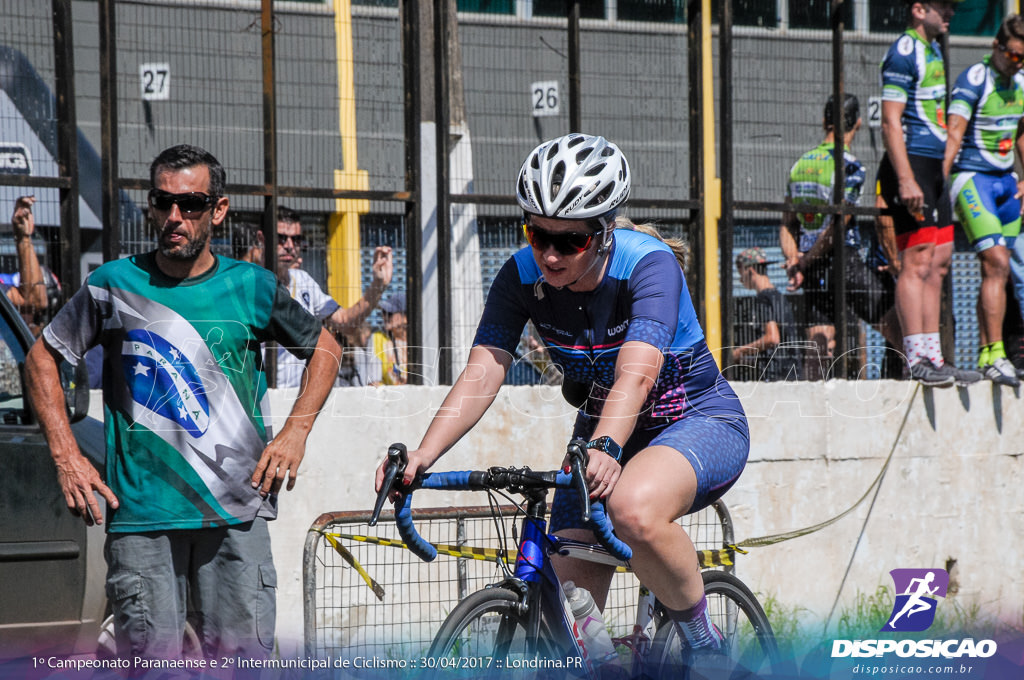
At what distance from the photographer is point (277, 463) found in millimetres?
4473

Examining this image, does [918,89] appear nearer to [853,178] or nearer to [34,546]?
[853,178]

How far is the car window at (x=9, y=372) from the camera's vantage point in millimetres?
5180

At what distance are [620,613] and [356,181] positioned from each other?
296 centimetres

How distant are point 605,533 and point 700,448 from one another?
0.73 metres

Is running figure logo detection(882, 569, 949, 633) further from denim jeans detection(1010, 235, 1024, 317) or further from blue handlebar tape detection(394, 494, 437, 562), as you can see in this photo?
blue handlebar tape detection(394, 494, 437, 562)

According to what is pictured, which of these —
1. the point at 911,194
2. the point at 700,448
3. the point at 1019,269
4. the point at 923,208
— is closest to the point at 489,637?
the point at 700,448

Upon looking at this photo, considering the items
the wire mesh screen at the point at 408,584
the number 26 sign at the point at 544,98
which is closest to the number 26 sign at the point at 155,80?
the number 26 sign at the point at 544,98

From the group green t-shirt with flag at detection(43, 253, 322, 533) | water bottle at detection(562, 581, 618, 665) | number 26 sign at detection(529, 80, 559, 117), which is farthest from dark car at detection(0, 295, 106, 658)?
number 26 sign at detection(529, 80, 559, 117)

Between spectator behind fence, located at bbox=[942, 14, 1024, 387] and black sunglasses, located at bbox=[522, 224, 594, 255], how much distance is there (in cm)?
543

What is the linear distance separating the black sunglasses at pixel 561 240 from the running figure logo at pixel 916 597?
4.68 m

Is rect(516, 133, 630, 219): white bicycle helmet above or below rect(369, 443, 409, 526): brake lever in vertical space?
above

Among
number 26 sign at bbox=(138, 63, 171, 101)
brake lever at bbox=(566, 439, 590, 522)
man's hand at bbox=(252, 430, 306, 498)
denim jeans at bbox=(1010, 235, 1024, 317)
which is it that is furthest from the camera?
denim jeans at bbox=(1010, 235, 1024, 317)

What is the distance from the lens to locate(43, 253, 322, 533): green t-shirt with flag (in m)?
4.40

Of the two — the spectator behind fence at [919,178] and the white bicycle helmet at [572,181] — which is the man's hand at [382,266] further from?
the spectator behind fence at [919,178]
